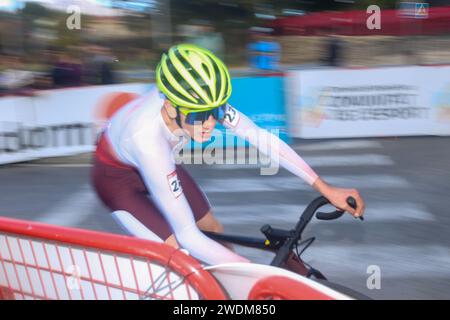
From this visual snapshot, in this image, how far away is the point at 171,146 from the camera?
2967 mm

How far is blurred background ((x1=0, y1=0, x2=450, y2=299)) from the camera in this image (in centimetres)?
646

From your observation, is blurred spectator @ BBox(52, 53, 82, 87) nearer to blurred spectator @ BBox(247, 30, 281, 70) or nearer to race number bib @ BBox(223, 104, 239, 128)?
blurred spectator @ BBox(247, 30, 281, 70)

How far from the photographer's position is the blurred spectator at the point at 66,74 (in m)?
11.3

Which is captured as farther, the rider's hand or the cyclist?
the rider's hand

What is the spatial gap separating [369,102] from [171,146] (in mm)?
8932

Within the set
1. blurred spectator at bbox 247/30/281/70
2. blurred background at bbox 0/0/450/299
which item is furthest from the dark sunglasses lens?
blurred spectator at bbox 247/30/281/70

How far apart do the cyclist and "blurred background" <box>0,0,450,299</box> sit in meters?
0.42

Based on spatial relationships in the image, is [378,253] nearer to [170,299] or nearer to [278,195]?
[278,195]

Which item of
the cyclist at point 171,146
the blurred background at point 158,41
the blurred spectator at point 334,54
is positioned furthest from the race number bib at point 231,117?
the blurred spectator at point 334,54

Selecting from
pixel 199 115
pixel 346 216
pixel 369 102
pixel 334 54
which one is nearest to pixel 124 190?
pixel 199 115

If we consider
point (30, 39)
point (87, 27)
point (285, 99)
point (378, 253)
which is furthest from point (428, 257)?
point (87, 27)

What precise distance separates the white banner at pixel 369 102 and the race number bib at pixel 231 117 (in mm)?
8375

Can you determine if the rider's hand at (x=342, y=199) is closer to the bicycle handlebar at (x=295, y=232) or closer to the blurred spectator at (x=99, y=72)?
the bicycle handlebar at (x=295, y=232)

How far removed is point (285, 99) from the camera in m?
11.4
